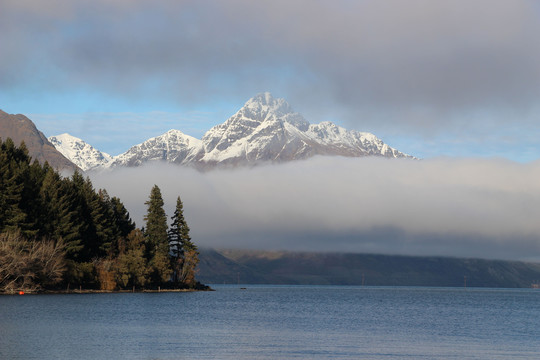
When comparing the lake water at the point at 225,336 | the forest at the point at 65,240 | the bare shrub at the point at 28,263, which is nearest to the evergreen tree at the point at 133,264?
the forest at the point at 65,240

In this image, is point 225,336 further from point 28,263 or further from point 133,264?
point 133,264

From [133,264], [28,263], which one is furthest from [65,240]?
[133,264]

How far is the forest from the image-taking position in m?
135

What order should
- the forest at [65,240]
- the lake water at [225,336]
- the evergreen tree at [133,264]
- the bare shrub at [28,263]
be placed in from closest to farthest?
1. the lake water at [225,336]
2. the bare shrub at [28,263]
3. the forest at [65,240]
4. the evergreen tree at [133,264]

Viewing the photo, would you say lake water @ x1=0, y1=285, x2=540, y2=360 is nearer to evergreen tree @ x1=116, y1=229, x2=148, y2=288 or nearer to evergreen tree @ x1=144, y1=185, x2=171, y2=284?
evergreen tree @ x1=116, y1=229, x2=148, y2=288

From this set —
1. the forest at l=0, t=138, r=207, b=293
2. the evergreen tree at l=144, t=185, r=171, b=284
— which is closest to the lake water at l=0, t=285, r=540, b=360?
the forest at l=0, t=138, r=207, b=293

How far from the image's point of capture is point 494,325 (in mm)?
118375

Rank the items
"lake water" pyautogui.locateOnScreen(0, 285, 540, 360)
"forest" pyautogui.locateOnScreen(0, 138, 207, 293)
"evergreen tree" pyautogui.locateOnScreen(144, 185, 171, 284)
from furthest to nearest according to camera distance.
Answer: "evergreen tree" pyautogui.locateOnScreen(144, 185, 171, 284)
"forest" pyautogui.locateOnScreen(0, 138, 207, 293)
"lake water" pyautogui.locateOnScreen(0, 285, 540, 360)

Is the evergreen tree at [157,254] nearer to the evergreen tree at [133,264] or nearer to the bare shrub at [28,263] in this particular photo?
the evergreen tree at [133,264]

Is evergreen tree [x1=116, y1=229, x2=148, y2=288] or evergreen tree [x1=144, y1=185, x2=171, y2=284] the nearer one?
evergreen tree [x1=116, y1=229, x2=148, y2=288]

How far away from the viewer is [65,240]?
15250 cm

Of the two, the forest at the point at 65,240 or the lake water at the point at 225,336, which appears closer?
the lake water at the point at 225,336

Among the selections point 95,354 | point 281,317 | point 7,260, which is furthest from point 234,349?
point 7,260

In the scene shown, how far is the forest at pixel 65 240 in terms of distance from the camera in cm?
13525
